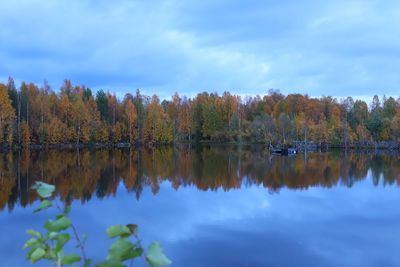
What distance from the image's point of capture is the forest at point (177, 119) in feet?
179

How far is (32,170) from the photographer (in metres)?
24.9

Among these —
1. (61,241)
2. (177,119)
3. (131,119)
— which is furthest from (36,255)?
(177,119)

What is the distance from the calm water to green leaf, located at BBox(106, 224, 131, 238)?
7.93 m

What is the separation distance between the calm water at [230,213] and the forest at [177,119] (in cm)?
3070

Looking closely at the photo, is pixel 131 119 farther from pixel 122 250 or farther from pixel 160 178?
pixel 122 250

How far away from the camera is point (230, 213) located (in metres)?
14.4

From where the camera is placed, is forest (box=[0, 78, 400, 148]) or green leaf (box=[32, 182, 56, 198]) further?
forest (box=[0, 78, 400, 148])

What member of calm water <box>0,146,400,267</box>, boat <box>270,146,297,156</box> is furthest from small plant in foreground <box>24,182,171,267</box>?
boat <box>270,146,297,156</box>

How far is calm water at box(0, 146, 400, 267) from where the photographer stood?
986 cm

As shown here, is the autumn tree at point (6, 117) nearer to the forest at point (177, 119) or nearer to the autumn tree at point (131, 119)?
the forest at point (177, 119)

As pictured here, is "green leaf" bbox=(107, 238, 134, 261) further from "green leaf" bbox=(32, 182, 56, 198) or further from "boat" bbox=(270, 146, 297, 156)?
"boat" bbox=(270, 146, 297, 156)

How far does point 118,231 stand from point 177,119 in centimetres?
7703

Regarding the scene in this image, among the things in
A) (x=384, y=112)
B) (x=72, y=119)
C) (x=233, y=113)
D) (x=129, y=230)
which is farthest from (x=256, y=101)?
(x=129, y=230)

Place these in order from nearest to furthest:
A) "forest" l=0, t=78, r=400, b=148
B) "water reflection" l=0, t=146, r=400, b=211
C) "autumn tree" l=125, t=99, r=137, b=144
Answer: "water reflection" l=0, t=146, r=400, b=211 < "forest" l=0, t=78, r=400, b=148 < "autumn tree" l=125, t=99, r=137, b=144
